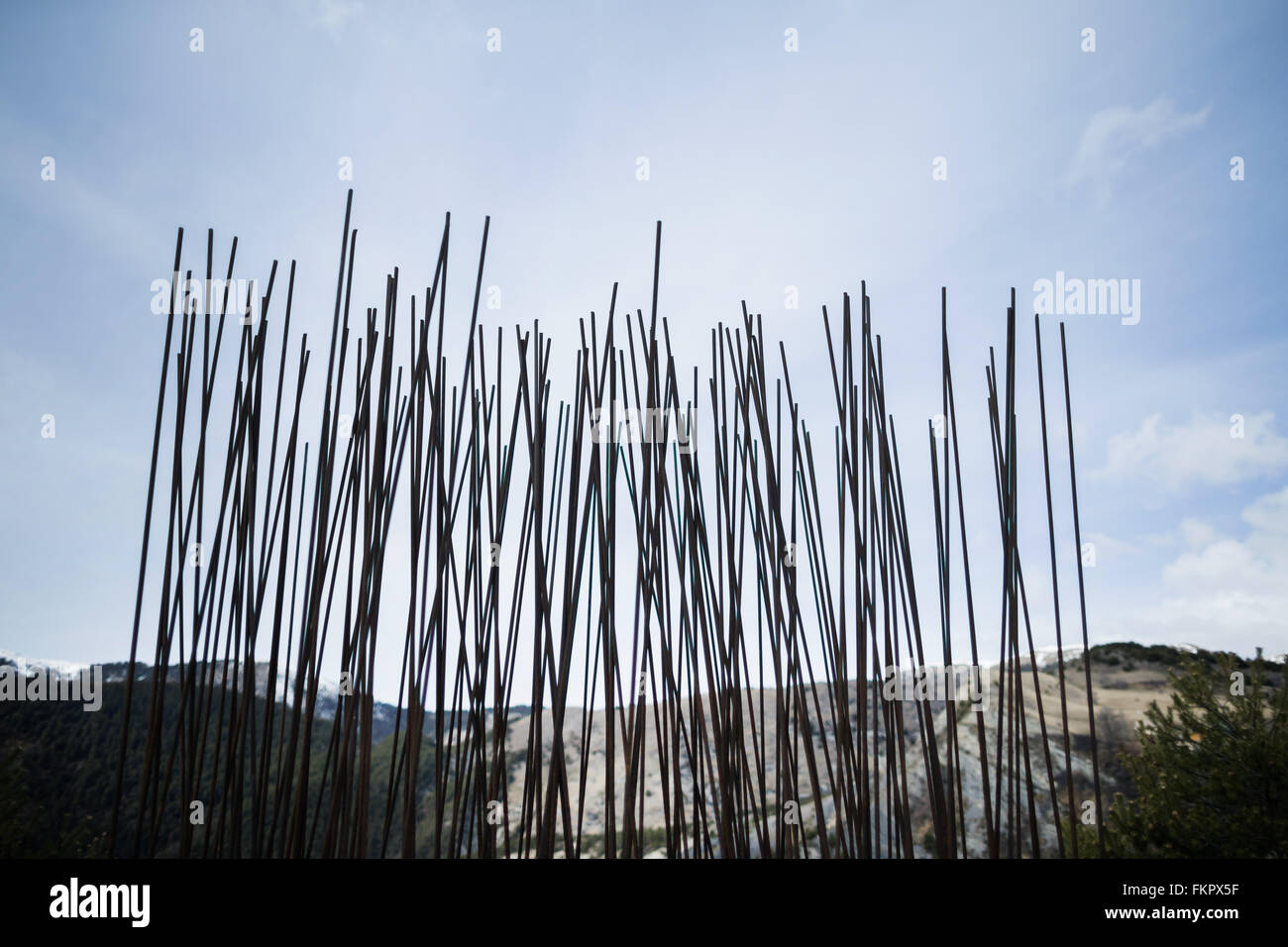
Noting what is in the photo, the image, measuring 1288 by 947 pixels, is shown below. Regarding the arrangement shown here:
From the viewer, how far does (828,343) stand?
91 cm
